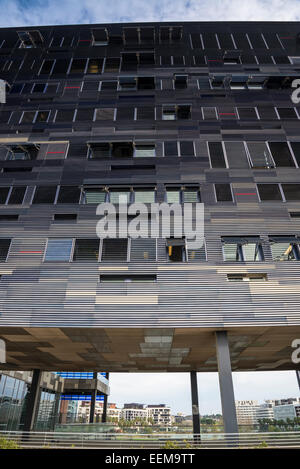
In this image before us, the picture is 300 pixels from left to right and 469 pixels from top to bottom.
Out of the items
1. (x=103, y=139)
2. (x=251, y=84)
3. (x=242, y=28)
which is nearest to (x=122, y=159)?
(x=103, y=139)

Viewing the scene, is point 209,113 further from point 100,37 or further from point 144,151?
point 100,37

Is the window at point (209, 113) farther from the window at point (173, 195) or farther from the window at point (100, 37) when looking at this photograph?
the window at point (100, 37)

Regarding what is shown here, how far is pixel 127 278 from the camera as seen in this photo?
1284cm

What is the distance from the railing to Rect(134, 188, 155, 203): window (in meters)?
10.4

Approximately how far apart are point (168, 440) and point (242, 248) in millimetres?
8626

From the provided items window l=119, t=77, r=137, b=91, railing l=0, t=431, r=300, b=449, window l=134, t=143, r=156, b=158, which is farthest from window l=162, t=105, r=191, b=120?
railing l=0, t=431, r=300, b=449

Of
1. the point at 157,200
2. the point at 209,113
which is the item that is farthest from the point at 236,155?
the point at 157,200

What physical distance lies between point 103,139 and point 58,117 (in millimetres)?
3913

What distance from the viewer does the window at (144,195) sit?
599 inches

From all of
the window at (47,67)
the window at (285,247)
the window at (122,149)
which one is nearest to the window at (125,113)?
the window at (122,149)

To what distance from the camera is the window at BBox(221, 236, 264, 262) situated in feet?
44.1

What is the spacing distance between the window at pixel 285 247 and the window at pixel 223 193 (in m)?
3.02
